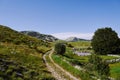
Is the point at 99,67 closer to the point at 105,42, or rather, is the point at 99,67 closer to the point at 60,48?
the point at 60,48

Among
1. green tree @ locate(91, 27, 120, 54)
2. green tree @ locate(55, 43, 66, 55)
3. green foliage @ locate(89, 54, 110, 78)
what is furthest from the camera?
green tree @ locate(91, 27, 120, 54)

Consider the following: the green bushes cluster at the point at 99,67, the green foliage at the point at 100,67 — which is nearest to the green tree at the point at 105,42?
the green bushes cluster at the point at 99,67

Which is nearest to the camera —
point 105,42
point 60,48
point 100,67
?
point 100,67

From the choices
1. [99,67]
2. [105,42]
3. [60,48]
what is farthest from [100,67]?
[105,42]

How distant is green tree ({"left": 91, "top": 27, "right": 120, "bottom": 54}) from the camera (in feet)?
354

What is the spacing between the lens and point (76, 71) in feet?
128

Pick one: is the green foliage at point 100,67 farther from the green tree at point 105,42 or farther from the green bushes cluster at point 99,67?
the green tree at point 105,42

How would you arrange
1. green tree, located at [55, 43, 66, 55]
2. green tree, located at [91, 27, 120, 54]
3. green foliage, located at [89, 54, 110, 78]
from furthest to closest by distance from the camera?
green tree, located at [91, 27, 120, 54]
green tree, located at [55, 43, 66, 55]
green foliage, located at [89, 54, 110, 78]

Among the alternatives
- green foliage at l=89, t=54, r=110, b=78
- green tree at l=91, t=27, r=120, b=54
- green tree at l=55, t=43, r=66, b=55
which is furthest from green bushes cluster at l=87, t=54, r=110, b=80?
green tree at l=91, t=27, r=120, b=54

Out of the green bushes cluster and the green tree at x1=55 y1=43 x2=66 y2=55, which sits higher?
the green tree at x1=55 y1=43 x2=66 y2=55

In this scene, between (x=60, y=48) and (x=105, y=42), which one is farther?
(x=105, y=42)

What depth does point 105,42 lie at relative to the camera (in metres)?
109

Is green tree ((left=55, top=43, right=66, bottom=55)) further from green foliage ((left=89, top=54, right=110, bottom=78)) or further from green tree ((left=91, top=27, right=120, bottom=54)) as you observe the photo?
green foliage ((left=89, top=54, right=110, bottom=78))

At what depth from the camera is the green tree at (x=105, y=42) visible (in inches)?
4252
